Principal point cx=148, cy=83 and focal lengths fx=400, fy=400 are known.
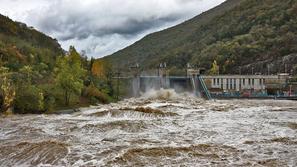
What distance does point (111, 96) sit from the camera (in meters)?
94.0

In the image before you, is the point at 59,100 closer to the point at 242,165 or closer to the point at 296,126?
the point at 296,126

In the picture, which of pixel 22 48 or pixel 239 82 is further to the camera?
pixel 239 82

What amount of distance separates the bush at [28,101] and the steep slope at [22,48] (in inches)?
1103

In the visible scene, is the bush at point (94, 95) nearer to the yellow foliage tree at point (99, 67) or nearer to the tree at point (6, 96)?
the tree at point (6, 96)

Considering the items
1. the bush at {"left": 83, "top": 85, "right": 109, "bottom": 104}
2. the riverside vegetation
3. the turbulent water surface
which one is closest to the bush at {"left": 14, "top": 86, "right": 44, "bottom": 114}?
the riverside vegetation

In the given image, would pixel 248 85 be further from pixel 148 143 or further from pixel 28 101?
pixel 148 143

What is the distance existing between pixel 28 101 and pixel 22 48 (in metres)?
66.7

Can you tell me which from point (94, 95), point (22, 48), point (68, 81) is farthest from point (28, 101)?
point (22, 48)

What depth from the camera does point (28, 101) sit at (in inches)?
2298

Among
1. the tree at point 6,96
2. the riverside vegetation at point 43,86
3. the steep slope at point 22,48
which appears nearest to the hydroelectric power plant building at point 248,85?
the riverside vegetation at point 43,86

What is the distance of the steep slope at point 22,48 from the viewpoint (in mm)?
98625

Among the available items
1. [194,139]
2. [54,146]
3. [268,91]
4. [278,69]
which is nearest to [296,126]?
[194,139]

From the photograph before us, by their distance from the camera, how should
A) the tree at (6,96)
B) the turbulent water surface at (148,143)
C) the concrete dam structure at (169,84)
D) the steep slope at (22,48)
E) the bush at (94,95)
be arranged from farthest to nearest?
the concrete dam structure at (169,84)
the steep slope at (22,48)
the bush at (94,95)
the tree at (6,96)
the turbulent water surface at (148,143)

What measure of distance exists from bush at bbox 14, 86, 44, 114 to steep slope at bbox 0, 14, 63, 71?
28016 mm
